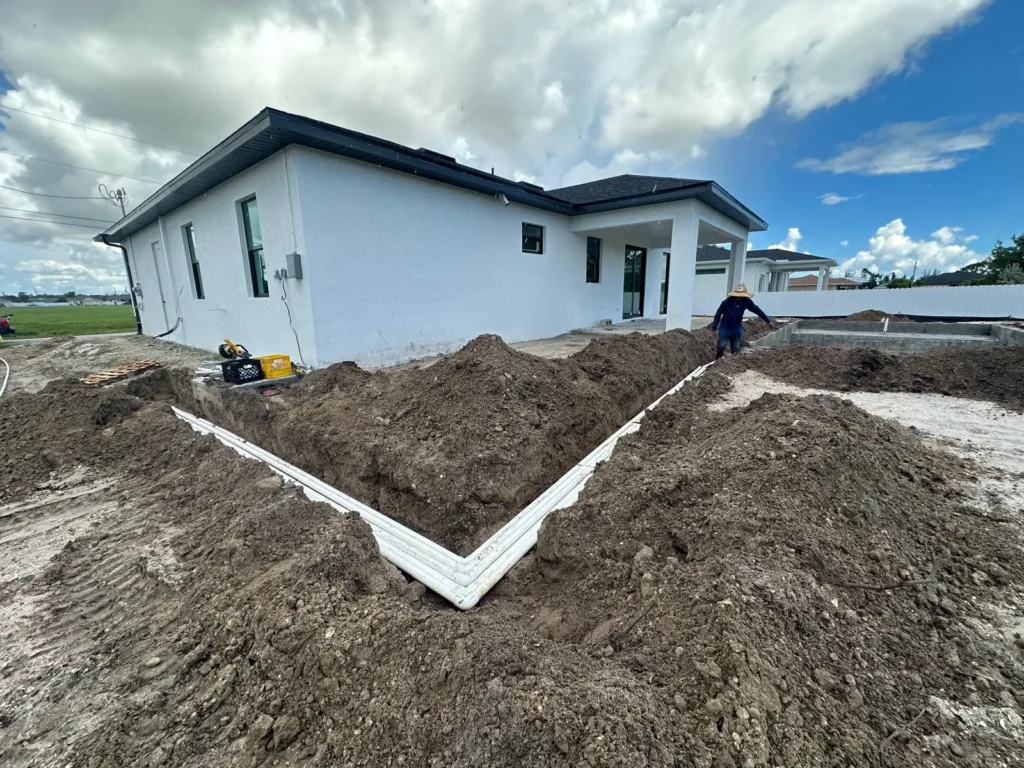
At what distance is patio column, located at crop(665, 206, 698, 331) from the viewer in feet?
31.3

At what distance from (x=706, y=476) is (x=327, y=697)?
2.26 metres

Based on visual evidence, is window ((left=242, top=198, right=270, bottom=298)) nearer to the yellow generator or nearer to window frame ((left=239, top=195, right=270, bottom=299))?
window frame ((left=239, top=195, right=270, bottom=299))

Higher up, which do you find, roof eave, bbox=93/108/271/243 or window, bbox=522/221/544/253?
roof eave, bbox=93/108/271/243

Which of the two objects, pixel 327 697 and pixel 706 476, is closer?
pixel 327 697

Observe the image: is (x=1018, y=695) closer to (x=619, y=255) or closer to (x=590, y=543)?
(x=590, y=543)

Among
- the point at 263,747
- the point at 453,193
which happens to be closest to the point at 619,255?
the point at 453,193

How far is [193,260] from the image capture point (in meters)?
9.92

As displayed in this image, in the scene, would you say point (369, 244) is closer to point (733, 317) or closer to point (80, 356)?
point (733, 317)

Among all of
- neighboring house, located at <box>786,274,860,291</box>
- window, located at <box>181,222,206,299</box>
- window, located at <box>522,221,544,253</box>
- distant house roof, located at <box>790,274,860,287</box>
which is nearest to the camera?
window, located at <box>181,222,206,299</box>

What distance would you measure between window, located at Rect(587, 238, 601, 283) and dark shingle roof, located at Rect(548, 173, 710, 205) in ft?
4.00

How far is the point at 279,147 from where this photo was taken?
19.4ft

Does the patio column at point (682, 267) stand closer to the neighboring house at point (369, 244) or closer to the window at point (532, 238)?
the neighboring house at point (369, 244)

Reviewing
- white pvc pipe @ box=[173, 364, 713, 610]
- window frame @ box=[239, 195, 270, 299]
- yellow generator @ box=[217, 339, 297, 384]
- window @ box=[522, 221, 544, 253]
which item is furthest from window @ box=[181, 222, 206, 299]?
white pvc pipe @ box=[173, 364, 713, 610]

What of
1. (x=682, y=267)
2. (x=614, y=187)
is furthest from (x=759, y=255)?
(x=682, y=267)
